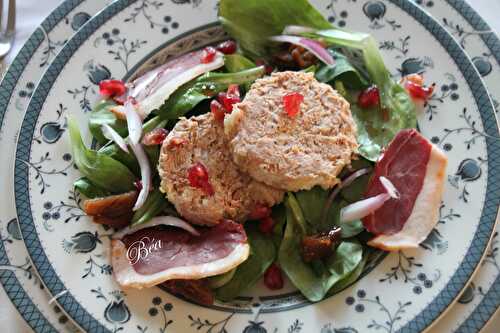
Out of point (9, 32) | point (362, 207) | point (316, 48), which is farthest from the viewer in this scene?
point (9, 32)

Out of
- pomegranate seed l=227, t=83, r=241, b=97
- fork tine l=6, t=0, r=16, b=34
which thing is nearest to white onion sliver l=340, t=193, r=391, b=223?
pomegranate seed l=227, t=83, r=241, b=97

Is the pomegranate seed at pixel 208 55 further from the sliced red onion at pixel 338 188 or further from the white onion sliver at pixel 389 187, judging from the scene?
the white onion sliver at pixel 389 187

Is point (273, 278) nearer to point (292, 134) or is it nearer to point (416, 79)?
point (292, 134)

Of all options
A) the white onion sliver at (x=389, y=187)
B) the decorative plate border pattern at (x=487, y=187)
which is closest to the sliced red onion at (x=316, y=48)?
the decorative plate border pattern at (x=487, y=187)

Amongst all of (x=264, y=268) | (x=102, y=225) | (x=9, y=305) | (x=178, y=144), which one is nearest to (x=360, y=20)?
(x=178, y=144)

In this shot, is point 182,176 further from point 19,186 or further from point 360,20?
Answer: point 360,20

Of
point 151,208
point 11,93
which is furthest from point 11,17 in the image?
point 151,208
